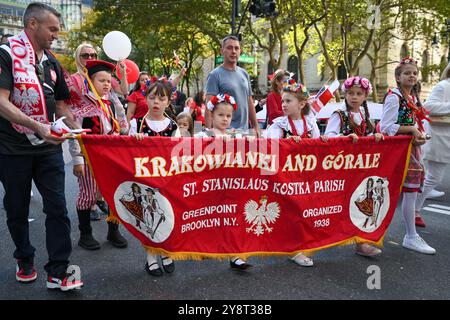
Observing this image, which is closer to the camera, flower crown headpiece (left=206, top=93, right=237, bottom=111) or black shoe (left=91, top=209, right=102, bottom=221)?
flower crown headpiece (left=206, top=93, right=237, bottom=111)

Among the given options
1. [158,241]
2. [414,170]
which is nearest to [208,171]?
[158,241]

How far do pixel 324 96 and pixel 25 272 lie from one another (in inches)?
144

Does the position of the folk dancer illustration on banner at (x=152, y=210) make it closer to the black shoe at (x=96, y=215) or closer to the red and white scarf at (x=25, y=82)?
the red and white scarf at (x=25, y=82)

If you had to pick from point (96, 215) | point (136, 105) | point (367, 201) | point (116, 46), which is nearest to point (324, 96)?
point (367, 201)

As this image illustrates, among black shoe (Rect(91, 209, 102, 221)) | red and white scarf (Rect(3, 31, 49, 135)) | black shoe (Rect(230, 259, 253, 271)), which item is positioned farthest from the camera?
black shoe (Rect(91, 209, 102, 221))

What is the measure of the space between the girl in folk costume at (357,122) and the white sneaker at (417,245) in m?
0.45

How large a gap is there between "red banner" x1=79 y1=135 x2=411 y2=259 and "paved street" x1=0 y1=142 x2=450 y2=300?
0.23 metres

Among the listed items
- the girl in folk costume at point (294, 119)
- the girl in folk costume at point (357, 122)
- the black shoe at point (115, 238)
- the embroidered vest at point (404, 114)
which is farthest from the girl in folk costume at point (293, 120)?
the black shoe at point (115, 238)

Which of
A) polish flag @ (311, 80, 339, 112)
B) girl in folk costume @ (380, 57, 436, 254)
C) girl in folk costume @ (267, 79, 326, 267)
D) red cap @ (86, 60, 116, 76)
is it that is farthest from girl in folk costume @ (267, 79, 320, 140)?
red cap @ (86, 60, 116, 76)

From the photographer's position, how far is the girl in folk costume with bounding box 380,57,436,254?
3.95m

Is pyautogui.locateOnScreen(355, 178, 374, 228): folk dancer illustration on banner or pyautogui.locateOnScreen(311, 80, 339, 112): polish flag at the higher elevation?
pyautogui.locateOnScreen(311, 80, 339, 112): polish flag

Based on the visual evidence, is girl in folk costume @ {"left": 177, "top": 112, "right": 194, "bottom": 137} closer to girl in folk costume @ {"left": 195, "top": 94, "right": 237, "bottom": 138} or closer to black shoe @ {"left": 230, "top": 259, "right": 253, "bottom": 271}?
girl in folk costume @ {"left": 195, "top": 94, "right": 237, "bottom": 138}

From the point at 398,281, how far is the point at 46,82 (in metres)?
3.22

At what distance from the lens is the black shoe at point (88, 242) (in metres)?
4.00
